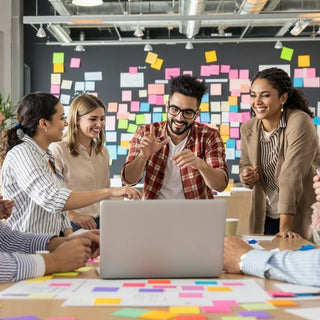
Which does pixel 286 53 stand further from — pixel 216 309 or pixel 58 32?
pixel 216 309

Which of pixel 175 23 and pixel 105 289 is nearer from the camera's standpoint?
Answer: pixel 105 289

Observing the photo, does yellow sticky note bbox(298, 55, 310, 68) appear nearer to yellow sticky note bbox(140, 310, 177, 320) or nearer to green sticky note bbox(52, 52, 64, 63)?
green sticky note bbox(52, 52, 64, 63)

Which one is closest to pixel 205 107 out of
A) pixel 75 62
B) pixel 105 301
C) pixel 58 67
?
pixel 75 62

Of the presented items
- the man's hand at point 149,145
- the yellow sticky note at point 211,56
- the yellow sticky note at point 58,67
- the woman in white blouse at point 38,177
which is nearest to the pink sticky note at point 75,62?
the yellow sticky note at point 58,67

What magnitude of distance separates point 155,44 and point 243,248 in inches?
268

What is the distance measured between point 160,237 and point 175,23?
673 cm

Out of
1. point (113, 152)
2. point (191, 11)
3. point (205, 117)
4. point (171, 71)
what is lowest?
point (113, 152)

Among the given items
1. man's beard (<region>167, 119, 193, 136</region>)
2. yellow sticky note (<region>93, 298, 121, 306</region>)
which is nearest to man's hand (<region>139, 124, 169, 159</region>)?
man's beard (<region>167, 119, 193, 136</region>)

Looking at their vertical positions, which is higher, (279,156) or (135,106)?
(135,106)

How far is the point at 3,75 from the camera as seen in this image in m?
7.09

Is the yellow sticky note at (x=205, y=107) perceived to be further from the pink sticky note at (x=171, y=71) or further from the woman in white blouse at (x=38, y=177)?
the woman in white blouse at (x=38, y=177)

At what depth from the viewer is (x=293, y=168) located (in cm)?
276

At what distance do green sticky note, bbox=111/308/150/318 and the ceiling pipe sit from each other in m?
5.77

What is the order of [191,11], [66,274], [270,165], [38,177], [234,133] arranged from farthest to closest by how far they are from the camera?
[234,133] → [191,11] → [270,165] → [38,177] → [66,274]
